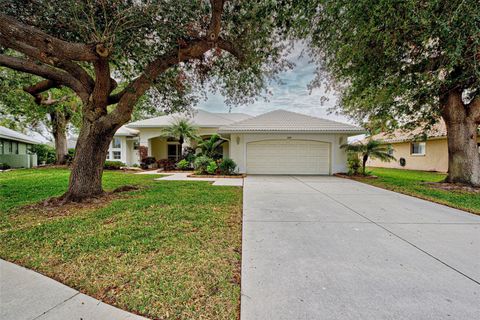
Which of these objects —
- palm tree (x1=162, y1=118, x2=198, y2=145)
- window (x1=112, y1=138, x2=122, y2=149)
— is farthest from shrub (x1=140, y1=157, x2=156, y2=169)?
window (x1=112, y1=138, x2=122, y2=149)

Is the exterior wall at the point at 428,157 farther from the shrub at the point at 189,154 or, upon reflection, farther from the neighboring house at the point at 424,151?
the shrub at the point at 189,154

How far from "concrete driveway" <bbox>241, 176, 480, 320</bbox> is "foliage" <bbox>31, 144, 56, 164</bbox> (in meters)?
24.6

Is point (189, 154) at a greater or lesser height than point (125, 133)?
lesser

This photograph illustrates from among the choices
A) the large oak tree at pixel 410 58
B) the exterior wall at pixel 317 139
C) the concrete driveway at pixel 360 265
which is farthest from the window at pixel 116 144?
the concrete driveway at pixel 360 265

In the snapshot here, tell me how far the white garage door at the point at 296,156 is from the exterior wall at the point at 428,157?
4816 mm

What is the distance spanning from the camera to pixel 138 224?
3.82m

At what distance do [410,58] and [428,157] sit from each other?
13108 millimetres

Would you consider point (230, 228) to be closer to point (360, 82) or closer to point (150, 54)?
point (150, 54)

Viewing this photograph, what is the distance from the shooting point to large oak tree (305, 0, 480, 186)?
14.3 ft

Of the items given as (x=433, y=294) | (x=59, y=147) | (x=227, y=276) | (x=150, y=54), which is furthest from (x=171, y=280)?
(x=59, y=147)

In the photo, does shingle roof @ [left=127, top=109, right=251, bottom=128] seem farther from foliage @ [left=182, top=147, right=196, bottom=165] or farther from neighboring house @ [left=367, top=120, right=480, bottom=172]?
neighboring house @ [left=367, top=120, right=480, bottom=172]

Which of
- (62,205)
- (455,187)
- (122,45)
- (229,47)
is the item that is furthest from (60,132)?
(455,187)

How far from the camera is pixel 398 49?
595 cm

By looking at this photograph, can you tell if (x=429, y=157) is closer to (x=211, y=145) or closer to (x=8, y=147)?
(x=211, y=145)
